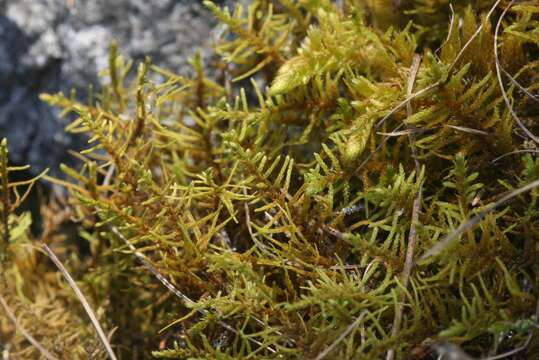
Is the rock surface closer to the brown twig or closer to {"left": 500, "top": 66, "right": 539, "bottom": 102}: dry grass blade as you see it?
the brown twig

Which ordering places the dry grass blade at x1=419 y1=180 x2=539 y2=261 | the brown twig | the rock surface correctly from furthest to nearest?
the rock surface < the brown twig < the dry grass blade at x1=419 y1=180 x2=539 y2=261

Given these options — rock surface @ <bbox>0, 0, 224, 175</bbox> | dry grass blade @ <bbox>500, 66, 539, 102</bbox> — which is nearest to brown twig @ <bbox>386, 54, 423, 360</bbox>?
dry grass blade @ <bbox>500, 66, 539, 102</bbox>

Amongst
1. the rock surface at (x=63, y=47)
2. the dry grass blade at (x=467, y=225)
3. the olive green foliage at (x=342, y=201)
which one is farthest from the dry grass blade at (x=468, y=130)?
the rock surface at (x=63, y=47)

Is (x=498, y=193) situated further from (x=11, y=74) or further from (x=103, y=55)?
(x=11, y=74)

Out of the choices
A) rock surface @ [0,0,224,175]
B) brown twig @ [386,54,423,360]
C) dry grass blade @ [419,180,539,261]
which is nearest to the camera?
dry grass blade @ [419,180,539,261]

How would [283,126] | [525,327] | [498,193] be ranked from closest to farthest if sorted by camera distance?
[525,327] → [498,193] → [283,126]

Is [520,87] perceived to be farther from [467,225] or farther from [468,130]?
[467,225]

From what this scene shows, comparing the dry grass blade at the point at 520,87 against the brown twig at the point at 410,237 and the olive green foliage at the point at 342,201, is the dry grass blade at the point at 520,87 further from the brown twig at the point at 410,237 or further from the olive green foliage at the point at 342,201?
the brown twig at the point at 410,237

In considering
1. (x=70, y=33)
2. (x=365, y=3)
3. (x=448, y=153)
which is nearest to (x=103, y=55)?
(x=70, y=33)
